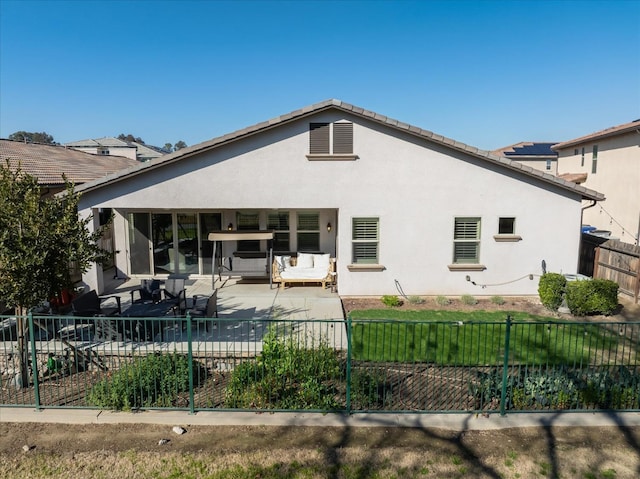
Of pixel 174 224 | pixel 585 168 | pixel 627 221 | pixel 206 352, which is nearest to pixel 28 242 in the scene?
pixel 206 352

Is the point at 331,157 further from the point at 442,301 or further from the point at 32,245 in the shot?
the point at 32,245

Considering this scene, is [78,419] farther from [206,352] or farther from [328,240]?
[328,240]

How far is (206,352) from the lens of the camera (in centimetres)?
834

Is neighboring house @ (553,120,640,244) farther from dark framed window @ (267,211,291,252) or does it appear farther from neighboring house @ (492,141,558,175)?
neighboring house @ (492,141,558,175)

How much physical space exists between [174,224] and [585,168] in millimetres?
24903

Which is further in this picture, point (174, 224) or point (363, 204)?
Result: point (174, 224)

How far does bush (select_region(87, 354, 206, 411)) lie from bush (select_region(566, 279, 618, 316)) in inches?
390

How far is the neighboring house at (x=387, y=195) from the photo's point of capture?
12.6 meters

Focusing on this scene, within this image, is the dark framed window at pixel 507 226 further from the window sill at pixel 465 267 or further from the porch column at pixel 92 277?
the porch column at pixel 92 277

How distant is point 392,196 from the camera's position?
1295 centimetres

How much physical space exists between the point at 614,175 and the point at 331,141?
1868 centimetres

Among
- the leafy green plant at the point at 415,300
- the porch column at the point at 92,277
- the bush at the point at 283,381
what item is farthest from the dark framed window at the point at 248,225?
the bush at the point at 283,381

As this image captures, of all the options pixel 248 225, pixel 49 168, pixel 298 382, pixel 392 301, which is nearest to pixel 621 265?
pixel 392 301

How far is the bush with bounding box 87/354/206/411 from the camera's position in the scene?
6941 millimetres
